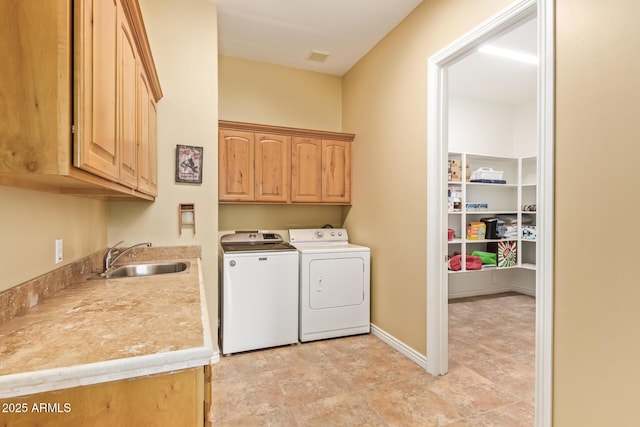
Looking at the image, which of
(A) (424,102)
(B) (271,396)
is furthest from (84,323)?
(A) (424,102)

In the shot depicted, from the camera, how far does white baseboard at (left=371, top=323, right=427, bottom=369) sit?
252cm

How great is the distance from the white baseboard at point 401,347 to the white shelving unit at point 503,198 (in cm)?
190

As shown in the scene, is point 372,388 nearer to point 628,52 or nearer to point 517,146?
point 628,52

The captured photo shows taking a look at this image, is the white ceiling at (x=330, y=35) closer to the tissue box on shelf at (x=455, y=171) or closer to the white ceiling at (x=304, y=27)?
the white ceiling at (x=304, y=27)

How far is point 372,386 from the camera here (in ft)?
7.34

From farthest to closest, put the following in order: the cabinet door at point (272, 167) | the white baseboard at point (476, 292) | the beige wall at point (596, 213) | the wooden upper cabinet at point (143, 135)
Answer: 1. the white baseboard at point (476, 292)
2. the cabinet door at point (272, 167)
3. the wooden upper cabinet at point (143, 135)
4. the beige wall at point (596, 213)

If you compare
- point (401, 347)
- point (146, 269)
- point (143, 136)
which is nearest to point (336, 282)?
point (401, 347)

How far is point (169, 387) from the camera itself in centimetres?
89

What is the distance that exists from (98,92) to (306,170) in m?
2.61

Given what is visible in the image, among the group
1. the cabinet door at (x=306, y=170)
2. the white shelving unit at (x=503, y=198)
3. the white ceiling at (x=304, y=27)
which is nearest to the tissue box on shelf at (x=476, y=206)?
the white shelving unit at (x=503, y=198)

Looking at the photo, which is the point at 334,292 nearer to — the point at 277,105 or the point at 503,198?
the point at 277,105

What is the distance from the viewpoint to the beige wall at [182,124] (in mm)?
2523

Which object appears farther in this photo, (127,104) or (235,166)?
(235,166)

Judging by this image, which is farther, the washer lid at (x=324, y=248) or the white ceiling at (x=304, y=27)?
the washer lid at (x=324, y=248)
